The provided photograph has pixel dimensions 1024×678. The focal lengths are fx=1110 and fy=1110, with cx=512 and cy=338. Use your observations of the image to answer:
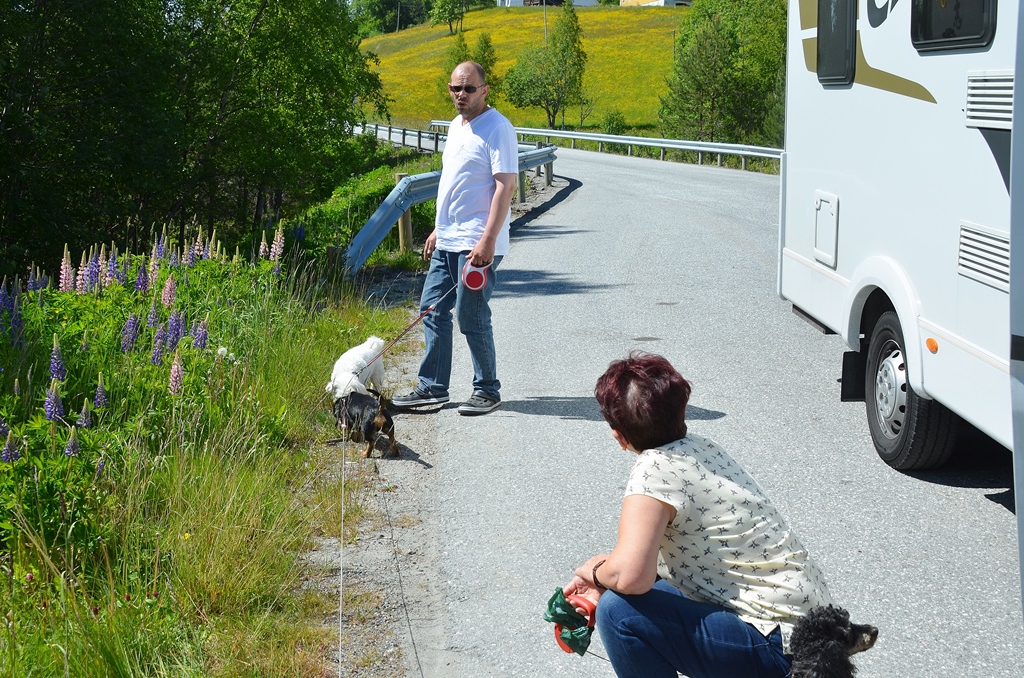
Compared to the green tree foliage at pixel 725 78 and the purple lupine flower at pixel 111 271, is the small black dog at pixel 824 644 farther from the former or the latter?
the green tree foliage at pixel 725 78

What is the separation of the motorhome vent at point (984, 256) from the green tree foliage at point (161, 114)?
11709 millimetres

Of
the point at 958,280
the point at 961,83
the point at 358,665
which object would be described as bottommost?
the point at 358,665

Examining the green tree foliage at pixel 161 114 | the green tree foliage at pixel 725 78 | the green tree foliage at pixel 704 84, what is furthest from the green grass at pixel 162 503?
the green tree foliage at pixel 704 84

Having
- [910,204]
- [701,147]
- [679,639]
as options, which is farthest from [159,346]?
[701,147]

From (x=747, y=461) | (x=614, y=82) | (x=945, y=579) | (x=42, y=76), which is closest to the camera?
(x=945, y=579)

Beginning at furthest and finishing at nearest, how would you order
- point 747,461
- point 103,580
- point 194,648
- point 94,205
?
point 94,205, point 747,461, point 103,580, point 194,648

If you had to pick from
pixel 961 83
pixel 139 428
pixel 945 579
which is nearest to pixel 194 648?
pixel 139 428

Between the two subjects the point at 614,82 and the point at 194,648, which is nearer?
the point at 194,648

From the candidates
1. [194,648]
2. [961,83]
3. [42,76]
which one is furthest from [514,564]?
[42,76]

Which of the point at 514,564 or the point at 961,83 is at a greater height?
the point at 961,83

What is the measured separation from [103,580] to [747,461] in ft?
11.2

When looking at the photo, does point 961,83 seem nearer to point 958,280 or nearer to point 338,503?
point 958,280

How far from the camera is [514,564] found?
15.4ft

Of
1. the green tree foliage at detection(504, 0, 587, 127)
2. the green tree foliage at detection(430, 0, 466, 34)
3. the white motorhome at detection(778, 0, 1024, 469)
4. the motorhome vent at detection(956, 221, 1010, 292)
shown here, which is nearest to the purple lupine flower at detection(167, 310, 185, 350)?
the white motorhome at detection(778, 0, 1024, 469)
